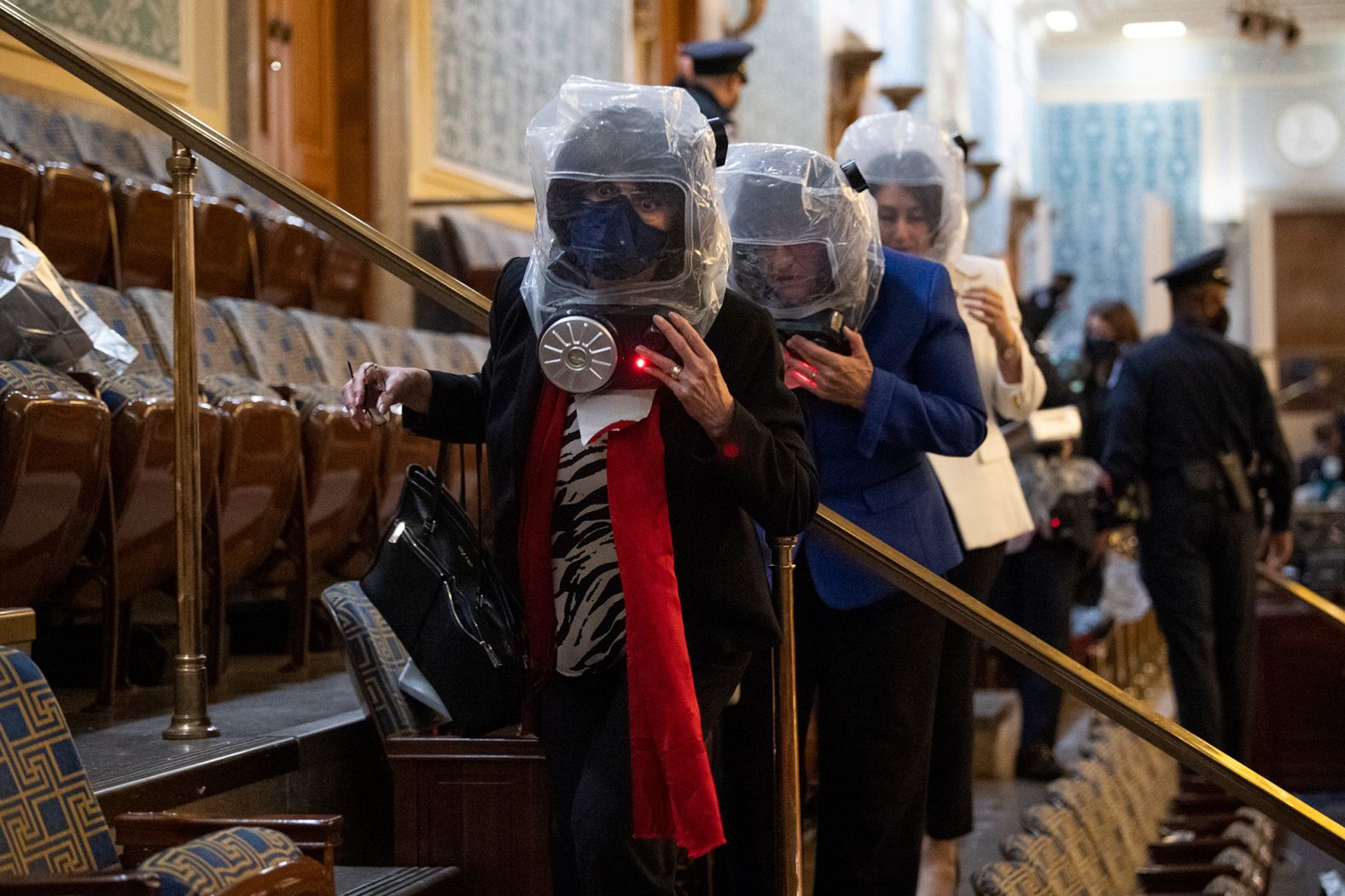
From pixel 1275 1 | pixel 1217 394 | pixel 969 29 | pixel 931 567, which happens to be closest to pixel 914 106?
pixel 969 29

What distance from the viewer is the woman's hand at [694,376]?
5.56ft

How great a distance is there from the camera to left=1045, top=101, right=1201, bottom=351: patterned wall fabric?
15.2m

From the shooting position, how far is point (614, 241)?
5.71 ft

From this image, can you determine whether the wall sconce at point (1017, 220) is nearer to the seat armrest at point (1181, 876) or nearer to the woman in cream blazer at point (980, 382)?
the seat armrest at point (1181, 876)

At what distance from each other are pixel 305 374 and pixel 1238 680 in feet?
8.77

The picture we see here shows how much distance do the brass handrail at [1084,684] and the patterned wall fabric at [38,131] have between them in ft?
7.91

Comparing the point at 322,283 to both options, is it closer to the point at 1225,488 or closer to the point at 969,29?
the point at 1225,488

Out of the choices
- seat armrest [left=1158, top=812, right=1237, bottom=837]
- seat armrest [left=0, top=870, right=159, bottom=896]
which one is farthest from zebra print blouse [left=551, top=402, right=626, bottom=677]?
seat armrest [left=1158, top=812, right=1237, bottom=837]

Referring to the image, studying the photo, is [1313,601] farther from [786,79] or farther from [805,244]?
[786,79]

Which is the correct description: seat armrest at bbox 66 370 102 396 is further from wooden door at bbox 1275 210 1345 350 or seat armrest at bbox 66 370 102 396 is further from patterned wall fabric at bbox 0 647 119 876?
wooden door at bbox 1275 210 1345 350

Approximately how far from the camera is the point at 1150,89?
15.3m

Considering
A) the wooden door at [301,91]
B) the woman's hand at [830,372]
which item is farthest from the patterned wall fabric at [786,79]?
the woman's hand at [830,372]

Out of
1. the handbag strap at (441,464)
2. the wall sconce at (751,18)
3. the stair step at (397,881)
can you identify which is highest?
the wall sconce at (751,18)

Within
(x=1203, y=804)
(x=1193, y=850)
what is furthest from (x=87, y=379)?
(x=1203, y=804)
